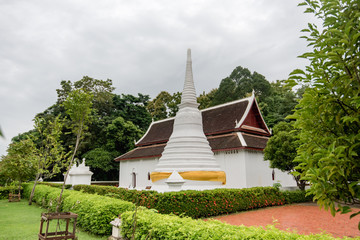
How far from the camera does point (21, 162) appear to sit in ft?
50.5

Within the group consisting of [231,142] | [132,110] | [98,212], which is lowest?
[98,212]

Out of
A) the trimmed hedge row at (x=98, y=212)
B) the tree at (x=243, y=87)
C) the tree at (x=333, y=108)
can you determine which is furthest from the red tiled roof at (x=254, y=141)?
the tree at (x=243, y=87)

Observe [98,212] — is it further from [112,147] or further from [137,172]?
[112,147]

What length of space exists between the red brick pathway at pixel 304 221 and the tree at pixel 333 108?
506 cm

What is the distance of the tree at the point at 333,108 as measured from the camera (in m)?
2.42

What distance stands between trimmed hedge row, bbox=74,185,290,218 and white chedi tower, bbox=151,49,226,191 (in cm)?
213

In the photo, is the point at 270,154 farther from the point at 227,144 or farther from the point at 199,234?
the point at 199,234

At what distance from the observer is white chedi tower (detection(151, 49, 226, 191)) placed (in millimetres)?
13133

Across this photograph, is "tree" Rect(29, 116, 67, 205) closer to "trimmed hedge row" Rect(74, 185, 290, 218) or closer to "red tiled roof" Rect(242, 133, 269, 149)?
"trimmed hedge row" Rect(74, 185, 290, 218)

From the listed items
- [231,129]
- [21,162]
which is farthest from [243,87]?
[21,162]

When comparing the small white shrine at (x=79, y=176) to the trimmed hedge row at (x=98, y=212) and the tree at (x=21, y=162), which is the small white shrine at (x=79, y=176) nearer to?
the tree at (x=21, y=162)

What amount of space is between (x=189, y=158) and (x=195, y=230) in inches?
368

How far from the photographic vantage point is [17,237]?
668 cm

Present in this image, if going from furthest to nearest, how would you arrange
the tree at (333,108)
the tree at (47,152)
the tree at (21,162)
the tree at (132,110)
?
the tree at (132,110)
the tree at (21,162)
the tree at (47,152)
the tree at (333,108)
